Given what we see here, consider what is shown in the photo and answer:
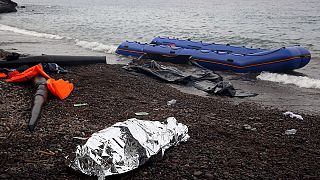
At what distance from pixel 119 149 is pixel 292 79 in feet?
27.9

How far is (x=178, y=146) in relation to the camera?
4.51 m

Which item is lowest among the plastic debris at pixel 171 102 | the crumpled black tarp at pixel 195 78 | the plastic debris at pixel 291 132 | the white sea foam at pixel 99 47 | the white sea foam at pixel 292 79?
the white sea foam at pixel 99 47

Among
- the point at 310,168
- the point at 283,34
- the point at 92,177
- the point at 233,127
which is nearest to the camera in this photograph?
the point at 92,177

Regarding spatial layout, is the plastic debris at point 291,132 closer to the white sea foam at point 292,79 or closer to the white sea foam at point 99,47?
the white sea foam at point 292,79

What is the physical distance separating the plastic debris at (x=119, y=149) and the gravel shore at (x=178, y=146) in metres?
0.12

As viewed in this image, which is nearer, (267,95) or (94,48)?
(267,95)

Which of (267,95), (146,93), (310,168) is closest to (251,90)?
(267,95)

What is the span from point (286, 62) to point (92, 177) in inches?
360

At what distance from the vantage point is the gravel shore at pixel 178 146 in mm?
3785

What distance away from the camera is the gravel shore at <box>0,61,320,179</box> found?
3785 mm

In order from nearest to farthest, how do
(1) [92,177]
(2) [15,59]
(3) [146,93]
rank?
(1) [92,177]
(3) [146,93]
(2) [15,59]

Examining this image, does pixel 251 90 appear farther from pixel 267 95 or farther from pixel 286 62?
pixel 286 62

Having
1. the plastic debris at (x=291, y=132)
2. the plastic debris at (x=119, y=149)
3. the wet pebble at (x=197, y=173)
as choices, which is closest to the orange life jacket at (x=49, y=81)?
the plastic debris at (x=119, y=149)

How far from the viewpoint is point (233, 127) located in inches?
219
